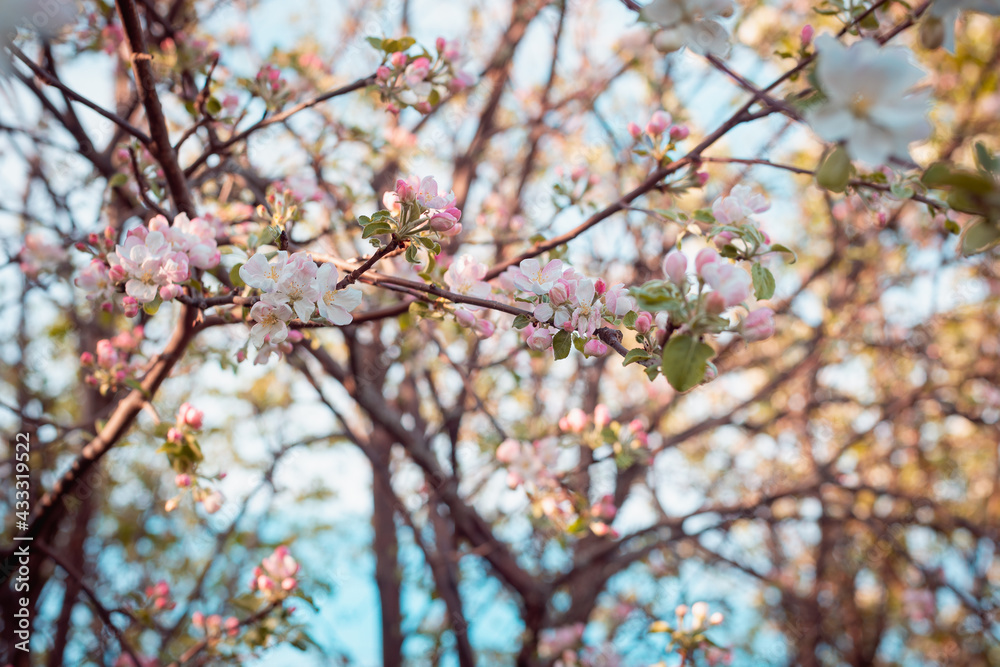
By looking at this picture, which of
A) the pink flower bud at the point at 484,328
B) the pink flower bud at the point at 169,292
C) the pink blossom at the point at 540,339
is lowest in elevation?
the pink blossom at the point at 540,339

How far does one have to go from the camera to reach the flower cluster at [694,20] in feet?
2.92

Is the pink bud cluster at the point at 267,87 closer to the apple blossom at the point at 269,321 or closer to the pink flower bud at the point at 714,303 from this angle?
the apple blossom at the point at 269,321

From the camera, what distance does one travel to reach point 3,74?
3.12 feet

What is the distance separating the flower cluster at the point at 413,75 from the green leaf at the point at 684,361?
985mm

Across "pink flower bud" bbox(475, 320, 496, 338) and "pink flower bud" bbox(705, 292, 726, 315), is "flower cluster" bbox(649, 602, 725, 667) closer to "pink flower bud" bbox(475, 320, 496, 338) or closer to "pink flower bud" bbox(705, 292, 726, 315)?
"pink flower bud" bbox(475, 320, 496, 338)

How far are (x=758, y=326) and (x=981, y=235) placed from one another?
0.26 m

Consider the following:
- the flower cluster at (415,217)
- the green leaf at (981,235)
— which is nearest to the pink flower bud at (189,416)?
the flower cluster at (415,217)

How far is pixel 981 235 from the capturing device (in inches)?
25.4

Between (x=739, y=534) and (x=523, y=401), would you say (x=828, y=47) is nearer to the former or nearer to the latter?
(x=523, y=401)

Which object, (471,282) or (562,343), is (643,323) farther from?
(471,282)

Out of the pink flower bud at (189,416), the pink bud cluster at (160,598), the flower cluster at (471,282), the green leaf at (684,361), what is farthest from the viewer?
the pink bud cluster at (160,598)

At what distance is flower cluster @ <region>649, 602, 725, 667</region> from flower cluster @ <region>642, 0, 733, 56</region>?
1.45m

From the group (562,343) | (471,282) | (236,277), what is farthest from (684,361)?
(236,277)

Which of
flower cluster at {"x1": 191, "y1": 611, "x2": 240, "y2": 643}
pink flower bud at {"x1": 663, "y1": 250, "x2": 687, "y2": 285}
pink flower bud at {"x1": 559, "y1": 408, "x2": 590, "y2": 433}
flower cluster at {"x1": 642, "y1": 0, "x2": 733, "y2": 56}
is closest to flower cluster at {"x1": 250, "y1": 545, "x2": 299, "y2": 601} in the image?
flower cluster at {"x1": 191, "y1": 611, "x2": 240, "y2": 643}
